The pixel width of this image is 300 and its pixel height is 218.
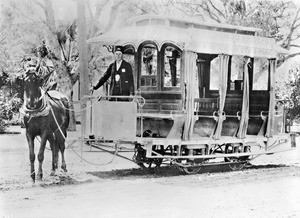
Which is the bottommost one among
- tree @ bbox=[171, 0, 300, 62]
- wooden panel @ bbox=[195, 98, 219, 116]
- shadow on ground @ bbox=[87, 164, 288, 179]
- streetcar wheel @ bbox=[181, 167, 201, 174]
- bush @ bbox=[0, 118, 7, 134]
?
shadow on ground @ bbox=[87, 164, 288, 179]

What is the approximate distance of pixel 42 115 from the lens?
31.1 feet

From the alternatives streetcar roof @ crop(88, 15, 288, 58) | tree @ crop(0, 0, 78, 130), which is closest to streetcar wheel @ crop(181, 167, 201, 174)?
streetcar roof @ crop(88, 15, 288, 58)

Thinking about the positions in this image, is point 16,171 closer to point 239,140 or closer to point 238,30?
point 239,140

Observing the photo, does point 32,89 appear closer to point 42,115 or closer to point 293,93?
point 42,115

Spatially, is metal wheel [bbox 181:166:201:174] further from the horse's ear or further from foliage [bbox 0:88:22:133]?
foliage [bbox 0:88:22:133]

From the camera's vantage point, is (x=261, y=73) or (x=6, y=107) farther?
(x=6, y=107)

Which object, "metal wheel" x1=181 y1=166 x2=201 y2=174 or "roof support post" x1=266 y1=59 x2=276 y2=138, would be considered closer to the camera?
"metal wheel" x1=181 y1=166 x2=201 y2=174

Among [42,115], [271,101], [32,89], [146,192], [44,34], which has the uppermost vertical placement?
[44,34]

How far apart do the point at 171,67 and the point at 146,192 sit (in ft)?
11.9

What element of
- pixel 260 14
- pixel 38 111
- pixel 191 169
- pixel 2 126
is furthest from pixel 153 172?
pixel 260 14

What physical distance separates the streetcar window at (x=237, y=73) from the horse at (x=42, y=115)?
482cm

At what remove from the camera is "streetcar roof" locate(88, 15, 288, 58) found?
414 inches

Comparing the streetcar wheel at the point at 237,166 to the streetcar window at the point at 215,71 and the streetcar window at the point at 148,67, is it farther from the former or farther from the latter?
the streetcar window at the point at 215,71

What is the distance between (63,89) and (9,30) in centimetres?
407
